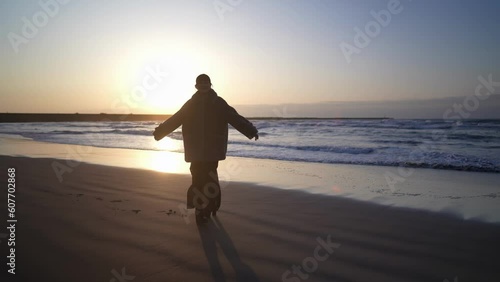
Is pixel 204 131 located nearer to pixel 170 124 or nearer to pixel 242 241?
pixel 170 124

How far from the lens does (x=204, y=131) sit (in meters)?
4.93

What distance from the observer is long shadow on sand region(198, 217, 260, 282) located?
3229 millimetres

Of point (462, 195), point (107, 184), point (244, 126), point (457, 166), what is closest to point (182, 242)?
point (244, 126)

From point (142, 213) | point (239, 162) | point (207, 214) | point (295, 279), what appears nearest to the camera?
point (295, 279)

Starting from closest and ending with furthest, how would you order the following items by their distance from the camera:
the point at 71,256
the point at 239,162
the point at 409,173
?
the point at 71,256, the point at 409,173, the point at 239,162

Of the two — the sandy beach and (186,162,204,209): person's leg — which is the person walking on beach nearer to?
(186,162,204,209): person's leg

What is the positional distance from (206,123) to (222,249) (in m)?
1.74

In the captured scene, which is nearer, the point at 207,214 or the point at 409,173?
the point at 207,214

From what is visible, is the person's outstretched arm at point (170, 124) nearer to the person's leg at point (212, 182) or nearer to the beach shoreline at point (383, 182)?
the person's leg at point (212, 182)

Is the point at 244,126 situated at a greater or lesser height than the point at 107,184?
greater

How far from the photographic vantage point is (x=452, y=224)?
5039 mm

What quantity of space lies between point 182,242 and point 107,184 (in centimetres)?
425

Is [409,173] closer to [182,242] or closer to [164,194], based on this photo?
[164,194]

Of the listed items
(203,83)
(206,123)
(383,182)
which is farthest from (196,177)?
(383,182)
